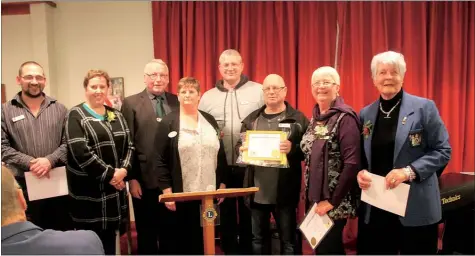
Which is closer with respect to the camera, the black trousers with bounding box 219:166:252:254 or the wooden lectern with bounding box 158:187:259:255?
the wooden lectern with bounding box 158:187:259:255

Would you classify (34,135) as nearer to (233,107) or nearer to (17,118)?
(17,118)

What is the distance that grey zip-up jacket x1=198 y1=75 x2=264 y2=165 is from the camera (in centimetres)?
273

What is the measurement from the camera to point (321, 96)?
222 centimetres

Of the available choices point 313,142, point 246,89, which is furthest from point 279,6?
point 313,142

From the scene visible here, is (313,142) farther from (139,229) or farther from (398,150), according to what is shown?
(139,229)

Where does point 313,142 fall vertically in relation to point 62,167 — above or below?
above

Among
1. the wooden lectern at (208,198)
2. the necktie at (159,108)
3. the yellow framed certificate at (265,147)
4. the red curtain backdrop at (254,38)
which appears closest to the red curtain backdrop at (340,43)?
the red curtain backdrop at (254,38)

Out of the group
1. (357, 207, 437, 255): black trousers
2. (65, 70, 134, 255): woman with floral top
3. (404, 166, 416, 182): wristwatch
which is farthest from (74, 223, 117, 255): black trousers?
(404, 166, 416, 182): wristwatch

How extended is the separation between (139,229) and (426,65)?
9.30ft

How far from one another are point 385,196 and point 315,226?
439 millimetres

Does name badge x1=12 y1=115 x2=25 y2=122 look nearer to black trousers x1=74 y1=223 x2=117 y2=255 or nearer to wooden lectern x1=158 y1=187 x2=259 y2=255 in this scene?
black trousers x1=74 y1=223 x2=117 y2=255

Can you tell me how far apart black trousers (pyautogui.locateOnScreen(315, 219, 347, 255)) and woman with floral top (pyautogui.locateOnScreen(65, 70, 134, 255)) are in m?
1.30

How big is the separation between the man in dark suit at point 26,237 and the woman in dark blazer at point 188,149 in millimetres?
1184

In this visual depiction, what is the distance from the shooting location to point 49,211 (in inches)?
102
